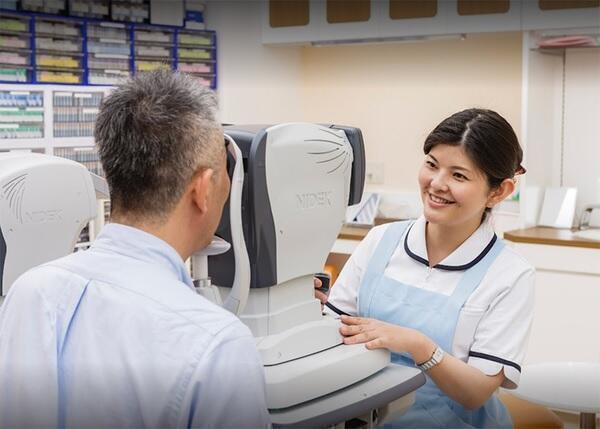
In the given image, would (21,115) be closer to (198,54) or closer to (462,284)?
(198,54)

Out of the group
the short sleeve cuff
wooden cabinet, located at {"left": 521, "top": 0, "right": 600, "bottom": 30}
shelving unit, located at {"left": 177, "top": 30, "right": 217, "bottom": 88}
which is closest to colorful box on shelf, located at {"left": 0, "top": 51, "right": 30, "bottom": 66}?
shelving unit, located at {"left": 177, "top": 30, "right": 217, "bottom": 88}

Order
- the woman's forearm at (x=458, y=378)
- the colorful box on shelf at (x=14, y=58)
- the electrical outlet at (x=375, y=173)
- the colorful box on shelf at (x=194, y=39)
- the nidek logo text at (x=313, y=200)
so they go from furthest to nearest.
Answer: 1. the electrical outlet at (x=375, y=173)
2. the colorful box on shelf at (x=194, y=39)
3. the colorful box on shelf at (x=14, y=58)
4. the woman's forearm at (x=458, y=378)
5. the nidek logo text at (x=313, y=200)

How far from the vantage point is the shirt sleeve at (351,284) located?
6.72 ft

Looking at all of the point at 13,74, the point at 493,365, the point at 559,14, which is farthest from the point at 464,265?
the point at 13,74

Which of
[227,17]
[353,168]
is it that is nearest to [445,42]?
[227,17]

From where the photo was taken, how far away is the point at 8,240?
1.70 metres

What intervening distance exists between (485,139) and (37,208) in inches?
37.7

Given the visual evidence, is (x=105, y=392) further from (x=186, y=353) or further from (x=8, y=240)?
(x=8, y=240)

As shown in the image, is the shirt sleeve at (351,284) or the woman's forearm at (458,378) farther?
the shirt sleeve at (351,284)

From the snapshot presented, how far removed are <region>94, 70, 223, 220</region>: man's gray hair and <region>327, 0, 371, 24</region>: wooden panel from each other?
3.46 meters

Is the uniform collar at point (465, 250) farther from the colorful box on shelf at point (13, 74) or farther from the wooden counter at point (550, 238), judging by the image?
the colorful box on shelf at point (13, 74)

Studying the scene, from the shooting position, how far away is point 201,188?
1.13m

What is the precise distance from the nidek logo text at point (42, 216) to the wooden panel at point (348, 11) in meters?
3.02

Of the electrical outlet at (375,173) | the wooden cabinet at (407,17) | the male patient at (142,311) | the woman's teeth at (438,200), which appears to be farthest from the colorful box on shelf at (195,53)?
the male patient at (142,311)
